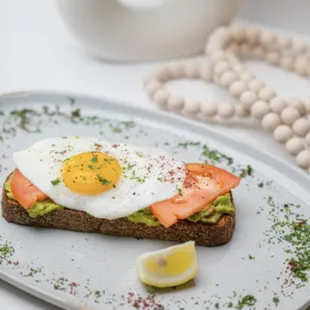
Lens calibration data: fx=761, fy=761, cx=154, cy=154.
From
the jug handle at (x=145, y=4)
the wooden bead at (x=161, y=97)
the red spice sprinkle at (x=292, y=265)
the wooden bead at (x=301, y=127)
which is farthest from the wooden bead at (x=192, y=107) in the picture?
the red spice sprinkle at (x=292, y=265)

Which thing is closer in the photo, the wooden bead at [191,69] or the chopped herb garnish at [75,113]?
the chopped herb garnish at [75,113]

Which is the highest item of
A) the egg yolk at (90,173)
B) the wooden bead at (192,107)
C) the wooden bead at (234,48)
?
the wooden bead at (234,48)

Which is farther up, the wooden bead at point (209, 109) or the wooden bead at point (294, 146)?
the wooden bead at point (294, 146)

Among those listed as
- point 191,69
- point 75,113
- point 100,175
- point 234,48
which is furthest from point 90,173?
point 234,48

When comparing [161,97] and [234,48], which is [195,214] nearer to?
[161,97]

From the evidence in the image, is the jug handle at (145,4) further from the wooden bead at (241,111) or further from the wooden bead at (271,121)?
the wooden bead at (271,121)

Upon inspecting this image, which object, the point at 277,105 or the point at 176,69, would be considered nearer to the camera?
the point at 277,105
